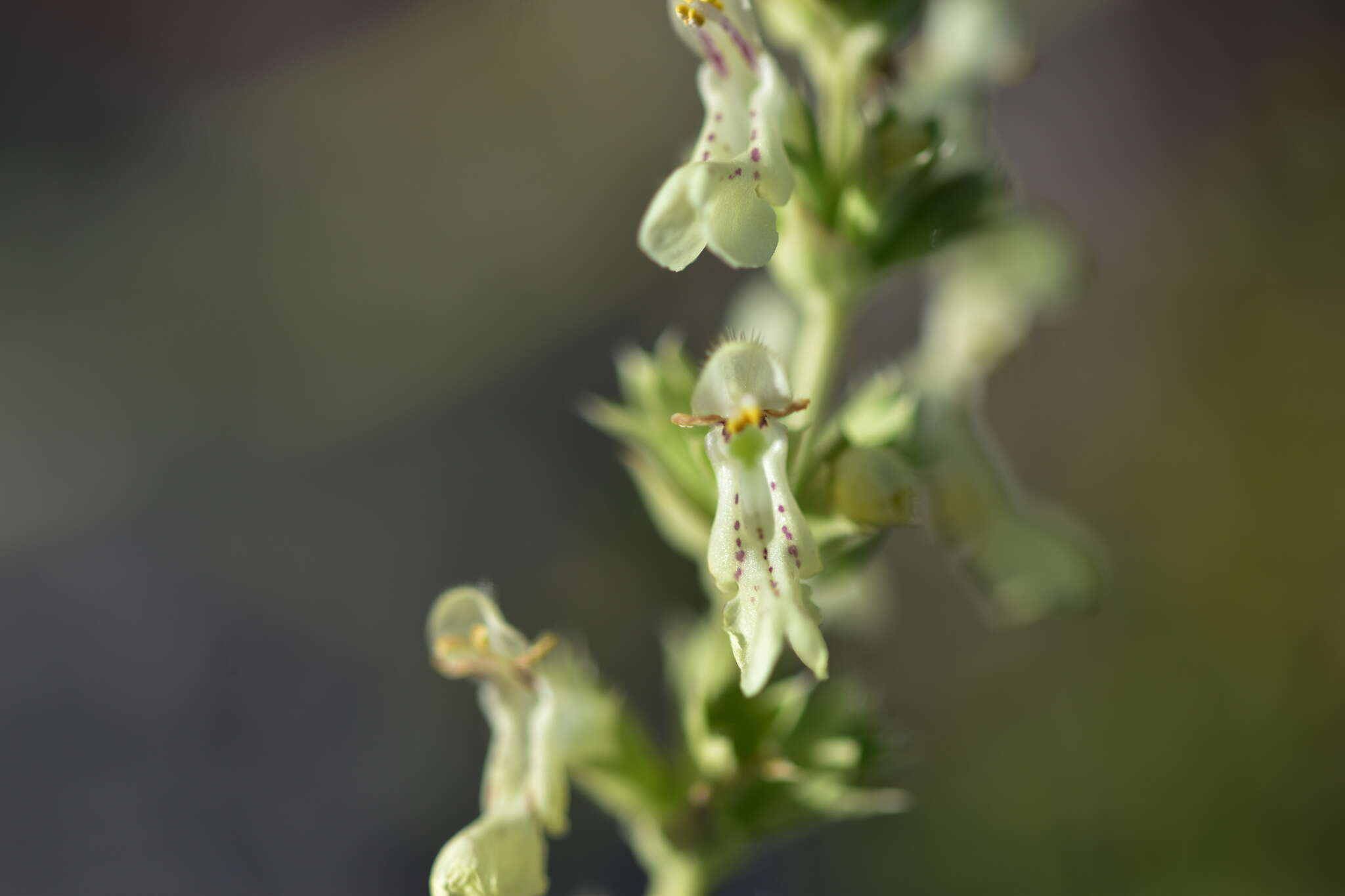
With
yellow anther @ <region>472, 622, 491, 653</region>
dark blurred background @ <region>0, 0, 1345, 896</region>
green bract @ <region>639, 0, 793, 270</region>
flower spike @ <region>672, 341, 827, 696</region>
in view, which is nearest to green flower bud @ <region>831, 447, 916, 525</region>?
flower spike @ <region>672, 341, 827, 696</region>

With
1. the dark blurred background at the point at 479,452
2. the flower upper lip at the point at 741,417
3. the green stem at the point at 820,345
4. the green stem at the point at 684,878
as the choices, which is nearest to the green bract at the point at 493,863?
the green stem at the point at 684,878

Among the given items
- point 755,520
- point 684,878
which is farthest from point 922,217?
point 684,878

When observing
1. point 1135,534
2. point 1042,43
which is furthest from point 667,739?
point 1042,43

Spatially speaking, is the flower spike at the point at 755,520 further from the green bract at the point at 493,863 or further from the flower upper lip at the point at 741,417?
the green bract at the point at 493,863

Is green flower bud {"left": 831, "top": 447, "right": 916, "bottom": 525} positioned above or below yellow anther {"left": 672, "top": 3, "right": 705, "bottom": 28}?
below

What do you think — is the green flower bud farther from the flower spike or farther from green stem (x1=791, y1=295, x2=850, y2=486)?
green stem (x1=791, y1=295, x2=850, y2=486)

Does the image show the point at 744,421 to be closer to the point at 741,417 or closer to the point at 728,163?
the point at 741,417
